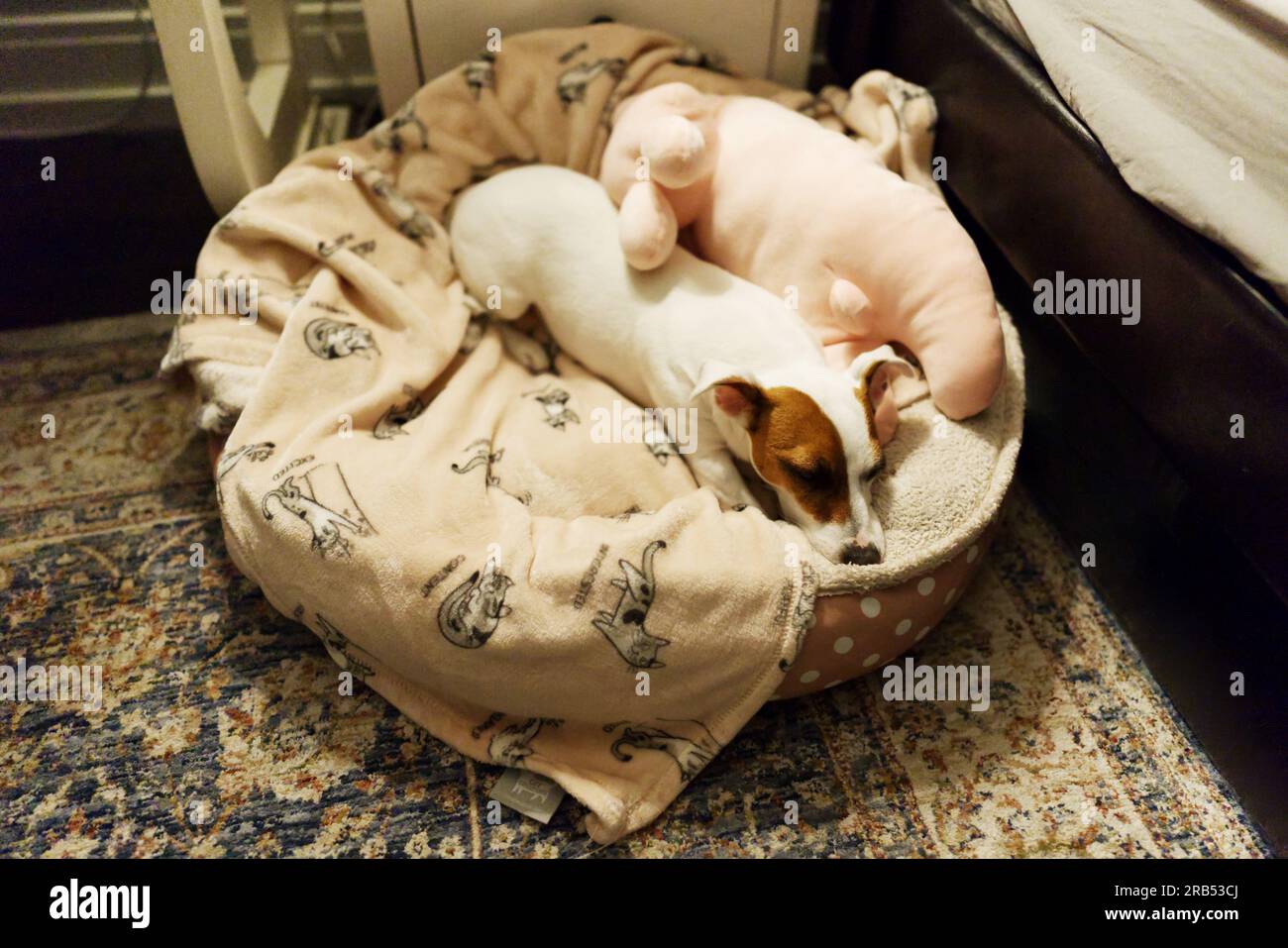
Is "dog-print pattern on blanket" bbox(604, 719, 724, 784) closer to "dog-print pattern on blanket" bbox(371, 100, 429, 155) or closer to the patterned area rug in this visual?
the patterned area rug

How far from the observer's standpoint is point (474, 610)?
1082mm

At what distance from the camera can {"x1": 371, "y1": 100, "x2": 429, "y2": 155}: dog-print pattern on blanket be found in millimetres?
1570

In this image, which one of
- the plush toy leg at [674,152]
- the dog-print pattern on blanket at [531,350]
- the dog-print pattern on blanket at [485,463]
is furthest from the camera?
the dog-print pattern on blanket at [531,350]

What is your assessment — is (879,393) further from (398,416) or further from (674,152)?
(398,416)

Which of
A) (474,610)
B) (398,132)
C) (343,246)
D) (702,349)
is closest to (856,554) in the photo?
(702,349)

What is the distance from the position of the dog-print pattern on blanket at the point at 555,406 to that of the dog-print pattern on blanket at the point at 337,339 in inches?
9.8

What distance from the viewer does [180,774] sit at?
1.17 meters

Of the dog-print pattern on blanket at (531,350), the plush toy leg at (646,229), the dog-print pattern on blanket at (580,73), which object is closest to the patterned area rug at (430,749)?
the dog-print pattern on blanket at (531,350)

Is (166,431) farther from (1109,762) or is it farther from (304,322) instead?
(1109,762)

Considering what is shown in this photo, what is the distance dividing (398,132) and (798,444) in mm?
914

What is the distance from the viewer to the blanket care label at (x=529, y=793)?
1.14m

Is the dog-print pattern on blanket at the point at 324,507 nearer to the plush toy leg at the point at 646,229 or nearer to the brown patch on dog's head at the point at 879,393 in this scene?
the plush toy leg at the point at 646,229

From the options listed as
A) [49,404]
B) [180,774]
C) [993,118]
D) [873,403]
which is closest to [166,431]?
[49,404]
